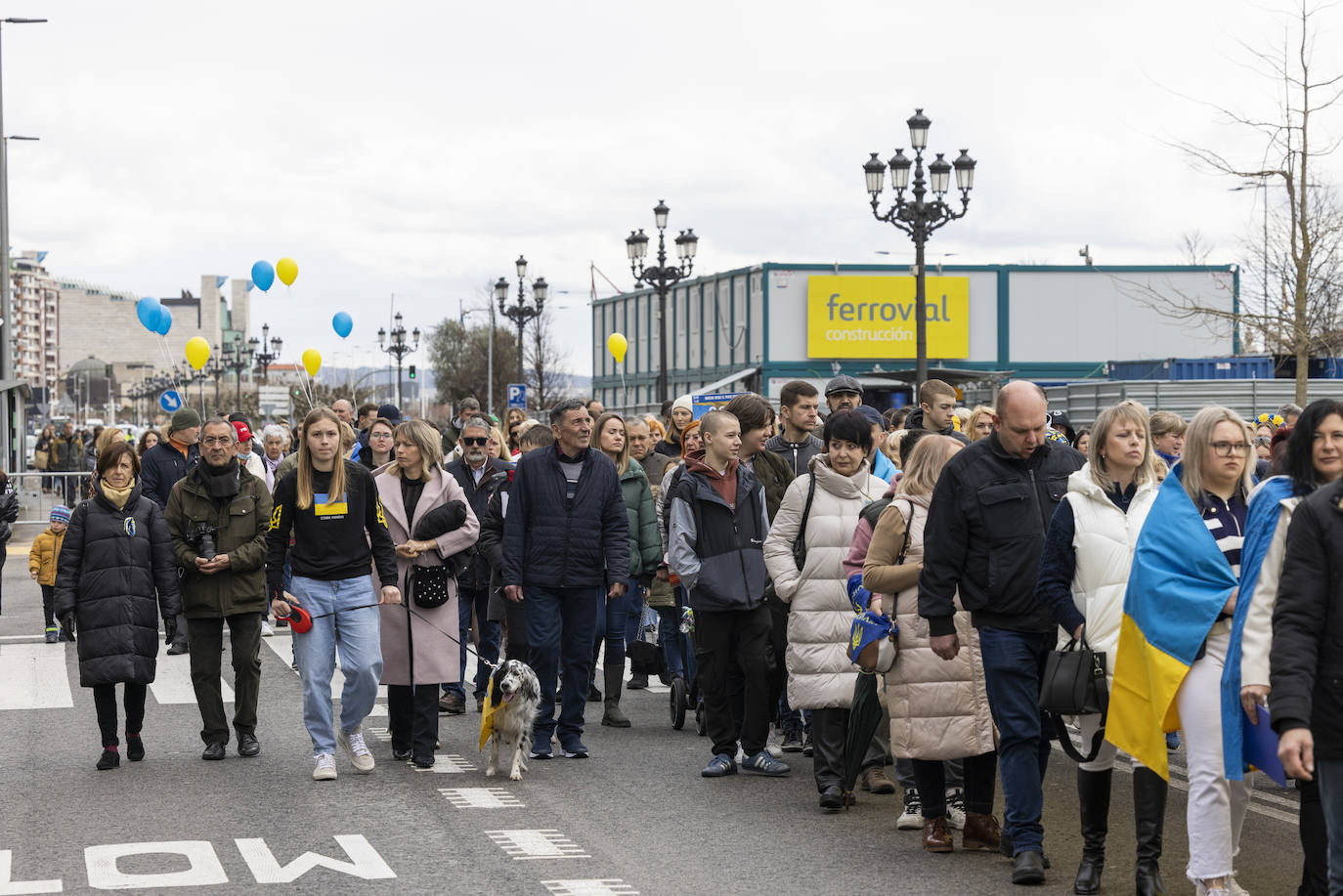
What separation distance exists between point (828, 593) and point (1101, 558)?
6.69 feet

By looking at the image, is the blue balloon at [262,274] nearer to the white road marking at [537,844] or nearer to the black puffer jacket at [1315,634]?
the white road marking at [537,844]

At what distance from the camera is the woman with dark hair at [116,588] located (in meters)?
9.73

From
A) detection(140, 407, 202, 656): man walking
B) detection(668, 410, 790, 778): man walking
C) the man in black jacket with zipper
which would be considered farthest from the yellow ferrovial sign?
detection(668, 410, 790, 778): man walking

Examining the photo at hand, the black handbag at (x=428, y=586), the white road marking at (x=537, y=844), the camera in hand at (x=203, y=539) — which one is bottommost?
the white road marking at (x=537, y=844)

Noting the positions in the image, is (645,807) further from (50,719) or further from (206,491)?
(50,719)

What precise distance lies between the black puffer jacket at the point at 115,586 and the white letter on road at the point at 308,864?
2.33m

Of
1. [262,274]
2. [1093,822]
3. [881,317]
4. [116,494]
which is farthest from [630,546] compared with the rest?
[881,317]

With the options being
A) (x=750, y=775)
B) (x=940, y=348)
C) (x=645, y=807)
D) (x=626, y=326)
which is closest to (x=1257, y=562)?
(x=645, y=807)

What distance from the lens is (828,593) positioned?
337 inches

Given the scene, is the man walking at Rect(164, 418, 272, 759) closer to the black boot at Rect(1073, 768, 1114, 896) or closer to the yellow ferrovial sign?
the black boot at Rect(1073, 768, 1114, 896)

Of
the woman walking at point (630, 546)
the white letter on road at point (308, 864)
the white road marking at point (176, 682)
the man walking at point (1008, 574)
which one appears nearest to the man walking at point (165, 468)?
the white road marking at point (176, 682)

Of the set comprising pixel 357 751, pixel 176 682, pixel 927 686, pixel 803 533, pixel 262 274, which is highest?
pixel 262 274

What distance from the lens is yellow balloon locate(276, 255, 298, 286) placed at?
34.8 metres

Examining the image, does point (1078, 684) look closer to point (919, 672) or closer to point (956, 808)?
point (919, 672)
